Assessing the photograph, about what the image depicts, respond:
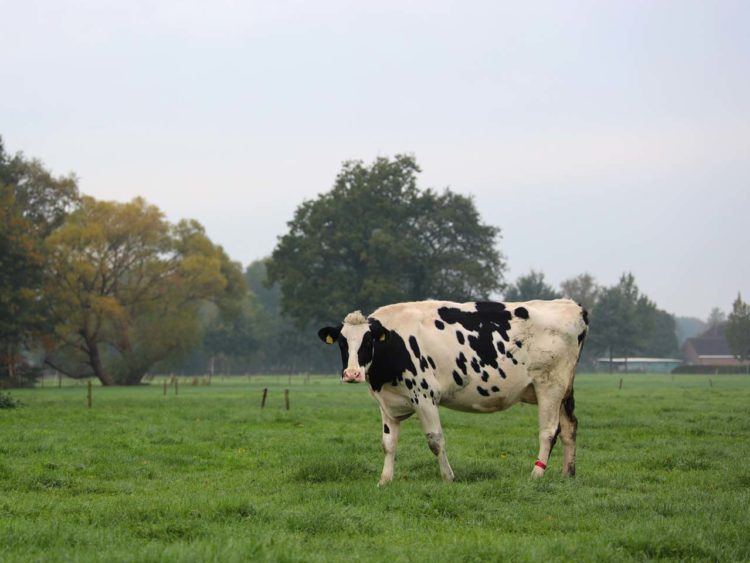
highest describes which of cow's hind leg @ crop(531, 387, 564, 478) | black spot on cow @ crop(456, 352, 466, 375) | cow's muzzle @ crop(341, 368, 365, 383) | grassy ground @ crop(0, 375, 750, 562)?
black spot on cow @ crop(456, 352, 466, 375)

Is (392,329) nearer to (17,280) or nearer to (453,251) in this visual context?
(17,280)

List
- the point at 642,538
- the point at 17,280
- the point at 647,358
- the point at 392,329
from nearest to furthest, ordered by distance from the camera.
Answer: the point at 642,538 < the point at 392,329 < the point at 17,280 < the point at 647,358

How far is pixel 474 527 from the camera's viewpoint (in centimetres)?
996

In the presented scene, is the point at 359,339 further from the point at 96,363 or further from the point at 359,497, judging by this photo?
the point at 96,363

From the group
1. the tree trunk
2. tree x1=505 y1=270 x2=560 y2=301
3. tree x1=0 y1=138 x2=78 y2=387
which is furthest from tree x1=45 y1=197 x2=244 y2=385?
tree x1=505 y1=270 x2=560 y2=301

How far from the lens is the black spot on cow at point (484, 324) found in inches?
566

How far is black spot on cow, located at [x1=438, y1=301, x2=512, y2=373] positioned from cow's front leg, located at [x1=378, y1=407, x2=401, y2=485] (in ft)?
5.49

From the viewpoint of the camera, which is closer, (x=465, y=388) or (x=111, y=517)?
(x=111, y=517)

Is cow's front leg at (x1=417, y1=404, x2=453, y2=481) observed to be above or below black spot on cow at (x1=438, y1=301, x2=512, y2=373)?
below

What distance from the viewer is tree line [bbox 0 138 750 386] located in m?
72.9

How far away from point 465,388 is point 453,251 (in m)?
69.9

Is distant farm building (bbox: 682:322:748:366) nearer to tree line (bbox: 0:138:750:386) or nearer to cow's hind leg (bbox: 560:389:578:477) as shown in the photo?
tree line (bbox: 0:138:750:386)

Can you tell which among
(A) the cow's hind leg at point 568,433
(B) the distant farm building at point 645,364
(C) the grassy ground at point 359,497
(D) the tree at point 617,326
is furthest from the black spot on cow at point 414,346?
(B) the distant farm building at point 645,364

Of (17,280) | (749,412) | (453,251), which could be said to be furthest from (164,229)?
(749,412)
